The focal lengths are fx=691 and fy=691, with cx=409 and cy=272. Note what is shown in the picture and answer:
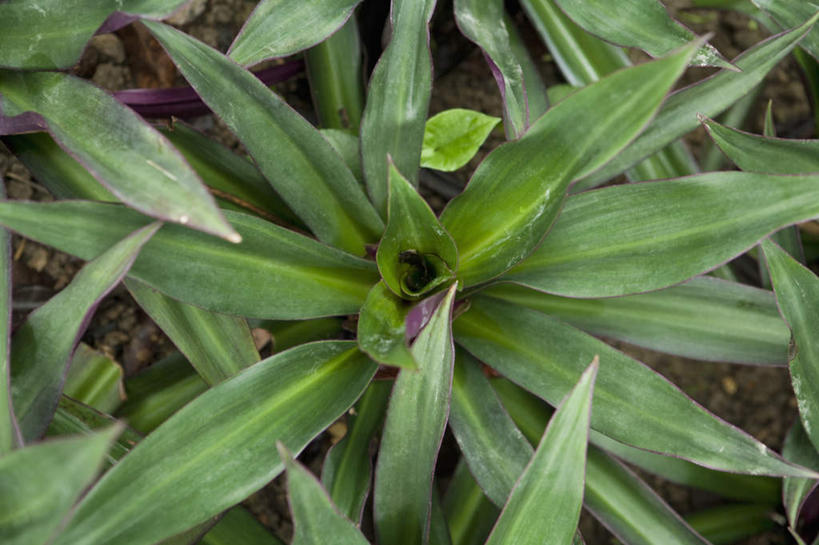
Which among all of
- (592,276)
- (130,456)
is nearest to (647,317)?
(592,276)

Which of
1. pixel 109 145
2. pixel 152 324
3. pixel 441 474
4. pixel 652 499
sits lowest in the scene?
pixel 441 474

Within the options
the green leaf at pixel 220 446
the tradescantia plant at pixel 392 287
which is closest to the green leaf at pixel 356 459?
the tradescantia plant at pixel 392 287

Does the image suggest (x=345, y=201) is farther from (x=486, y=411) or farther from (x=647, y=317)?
(x=647, y=317)

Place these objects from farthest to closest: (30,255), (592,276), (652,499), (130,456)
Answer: (30,255), (652,499), (592,276), (130,456)

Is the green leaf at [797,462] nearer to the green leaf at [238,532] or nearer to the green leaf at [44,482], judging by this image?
the green leaf at [238,532]

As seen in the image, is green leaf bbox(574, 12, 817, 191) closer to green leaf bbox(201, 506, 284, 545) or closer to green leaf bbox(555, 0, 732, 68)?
green leaf bbox(555, 0, 732, 68)

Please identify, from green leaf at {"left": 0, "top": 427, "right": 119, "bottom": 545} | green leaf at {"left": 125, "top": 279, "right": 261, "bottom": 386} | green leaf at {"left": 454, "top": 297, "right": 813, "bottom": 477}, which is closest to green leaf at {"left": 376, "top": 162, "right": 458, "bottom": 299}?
green leaf at {"left": 454, "top": 297, "right": 813, "bottom": 477}

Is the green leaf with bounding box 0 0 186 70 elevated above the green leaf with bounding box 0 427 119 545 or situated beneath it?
elevated above

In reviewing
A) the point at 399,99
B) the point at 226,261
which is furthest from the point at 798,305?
the point at 226,261
